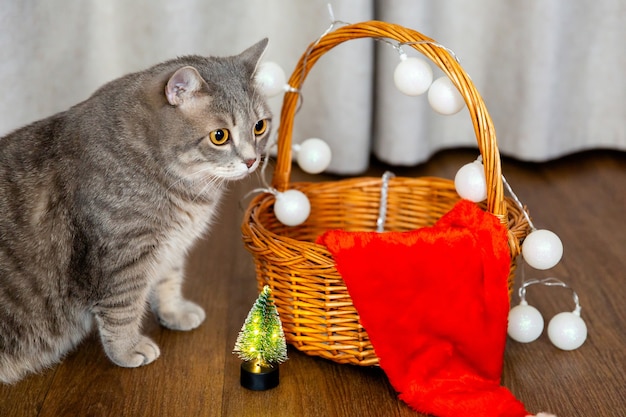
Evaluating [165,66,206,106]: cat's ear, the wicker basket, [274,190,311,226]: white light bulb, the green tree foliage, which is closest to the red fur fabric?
the wicker basket

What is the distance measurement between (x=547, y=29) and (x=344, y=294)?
1430 millimetres

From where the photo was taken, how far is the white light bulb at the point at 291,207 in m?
1.63

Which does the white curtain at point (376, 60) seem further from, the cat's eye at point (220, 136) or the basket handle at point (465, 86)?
the cat's eye at point (220, 136)

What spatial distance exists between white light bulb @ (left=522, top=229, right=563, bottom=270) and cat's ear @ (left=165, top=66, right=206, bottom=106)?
673 millimetres

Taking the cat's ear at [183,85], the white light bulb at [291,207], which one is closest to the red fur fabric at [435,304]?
the white light bulb at [291,207]

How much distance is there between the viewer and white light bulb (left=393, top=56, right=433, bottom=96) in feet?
4.67

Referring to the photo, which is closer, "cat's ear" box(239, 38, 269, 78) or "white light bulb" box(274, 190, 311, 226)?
"cat's ear" box(239, 38, 269, 78)

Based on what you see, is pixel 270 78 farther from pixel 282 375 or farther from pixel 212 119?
pixel 282 375

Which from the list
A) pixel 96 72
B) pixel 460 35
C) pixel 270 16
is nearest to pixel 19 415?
pixel 96 72

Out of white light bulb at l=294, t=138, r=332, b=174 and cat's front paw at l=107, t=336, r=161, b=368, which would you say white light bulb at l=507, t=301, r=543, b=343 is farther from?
cat's front paw at l=107, t=336, r=161, b=368

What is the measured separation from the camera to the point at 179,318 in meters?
1.64

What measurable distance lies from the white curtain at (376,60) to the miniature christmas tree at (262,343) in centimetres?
115

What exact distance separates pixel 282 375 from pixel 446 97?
0.62m

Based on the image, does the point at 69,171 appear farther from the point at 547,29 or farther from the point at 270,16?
the point at 547,29
